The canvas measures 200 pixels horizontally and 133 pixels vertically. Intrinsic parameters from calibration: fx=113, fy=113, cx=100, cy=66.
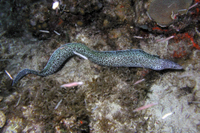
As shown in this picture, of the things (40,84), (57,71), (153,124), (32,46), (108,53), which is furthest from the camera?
(32,46)

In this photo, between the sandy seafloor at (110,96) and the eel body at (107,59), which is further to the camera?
the eel body at (107,59)

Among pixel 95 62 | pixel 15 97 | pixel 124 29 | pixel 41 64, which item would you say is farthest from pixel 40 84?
pixel 124 29

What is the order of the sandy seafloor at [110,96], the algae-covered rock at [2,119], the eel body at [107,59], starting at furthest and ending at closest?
1. the eel body at [107,59]
2. the sandy seafloor at [110,96]
3. the algae-covered rock at [2,119]

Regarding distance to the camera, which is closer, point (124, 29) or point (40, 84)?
point (40, 84)

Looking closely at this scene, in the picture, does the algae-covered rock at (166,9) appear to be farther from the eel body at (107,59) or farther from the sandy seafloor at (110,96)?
the eel body at (107,59)

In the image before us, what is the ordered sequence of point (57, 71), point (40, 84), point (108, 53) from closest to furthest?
point (40, 84)
point (108, 53)
point (57, 71)

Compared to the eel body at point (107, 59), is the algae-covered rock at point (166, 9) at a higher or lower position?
higher

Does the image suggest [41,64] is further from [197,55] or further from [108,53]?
[197,55]

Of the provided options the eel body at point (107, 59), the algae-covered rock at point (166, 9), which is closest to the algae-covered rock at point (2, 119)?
the eel body at point (107, 59)
